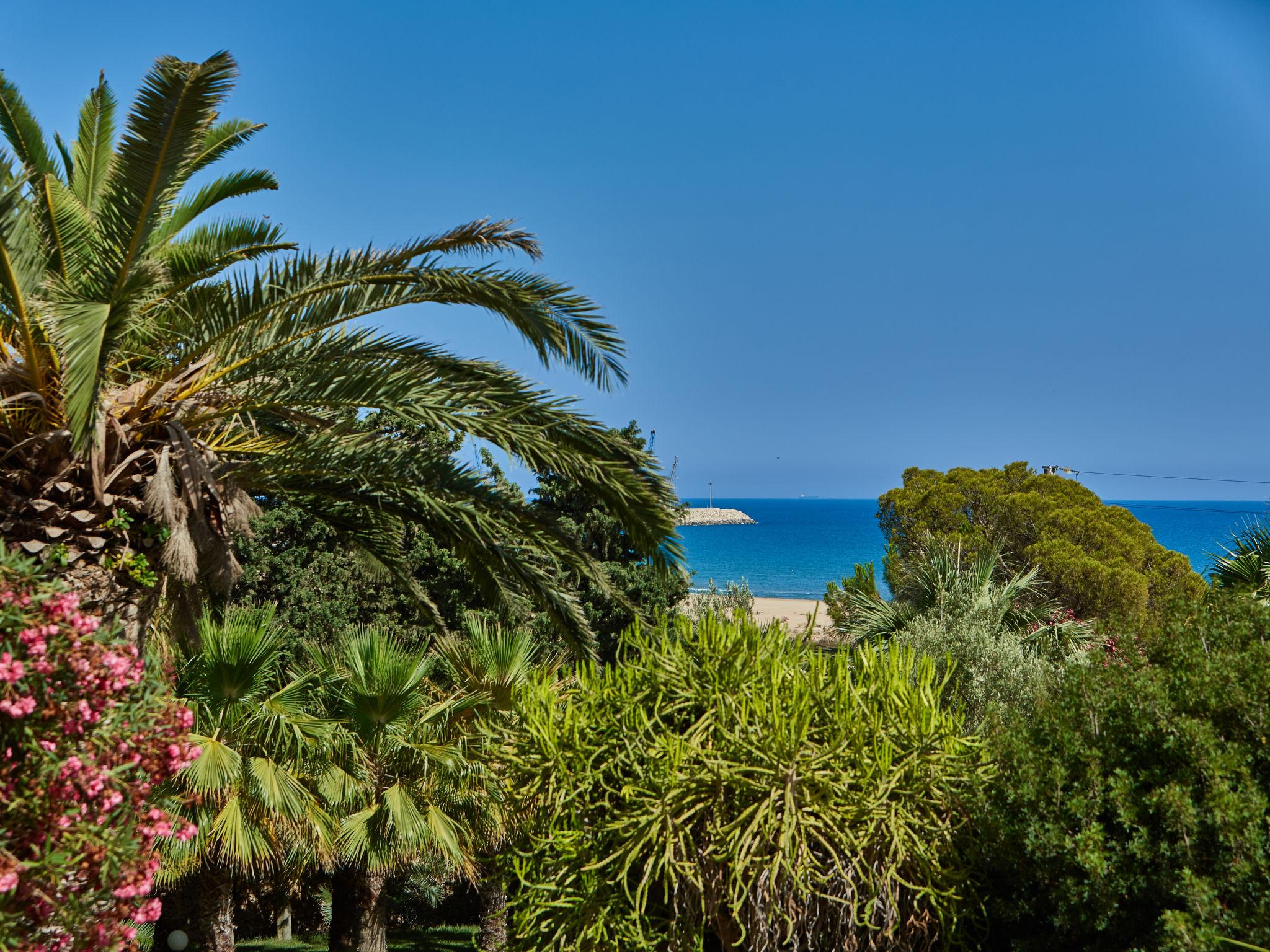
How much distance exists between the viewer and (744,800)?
5086 mm

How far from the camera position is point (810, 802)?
16.2 ft

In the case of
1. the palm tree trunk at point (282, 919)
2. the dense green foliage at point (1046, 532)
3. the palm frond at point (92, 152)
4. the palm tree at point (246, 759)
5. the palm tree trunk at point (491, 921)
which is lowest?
the palm tree trunk at point (282, 919)

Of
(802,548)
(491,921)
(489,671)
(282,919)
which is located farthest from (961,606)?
(802,548)

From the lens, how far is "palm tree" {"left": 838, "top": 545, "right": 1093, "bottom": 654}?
15227mm

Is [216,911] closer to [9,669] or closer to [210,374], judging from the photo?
[210,374]

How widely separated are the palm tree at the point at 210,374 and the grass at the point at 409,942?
10.4 metres

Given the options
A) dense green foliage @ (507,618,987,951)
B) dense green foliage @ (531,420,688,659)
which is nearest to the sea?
dense green foliage @ (531,420,688,659)

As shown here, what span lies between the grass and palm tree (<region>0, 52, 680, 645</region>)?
34.3 feet

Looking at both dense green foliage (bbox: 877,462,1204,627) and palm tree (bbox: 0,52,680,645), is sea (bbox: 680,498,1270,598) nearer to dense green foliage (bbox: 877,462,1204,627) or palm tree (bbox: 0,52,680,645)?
dense green foliage (bbox: 877,462,1204,627)

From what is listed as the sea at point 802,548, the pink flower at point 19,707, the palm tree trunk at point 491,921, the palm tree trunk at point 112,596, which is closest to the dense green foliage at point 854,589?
the palm tree trunk at point 491,921

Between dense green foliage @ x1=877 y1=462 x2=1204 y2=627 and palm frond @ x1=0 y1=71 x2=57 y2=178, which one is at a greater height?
dense green foliage @ x1=877 y1=462 x2=1204 y2=627

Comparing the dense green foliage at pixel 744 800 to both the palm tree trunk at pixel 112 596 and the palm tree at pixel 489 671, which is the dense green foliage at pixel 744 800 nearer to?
the palm tree trunk at pixel 112 596

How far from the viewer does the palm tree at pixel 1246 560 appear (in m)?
8.75

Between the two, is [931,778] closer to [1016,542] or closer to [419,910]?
[419,910]
